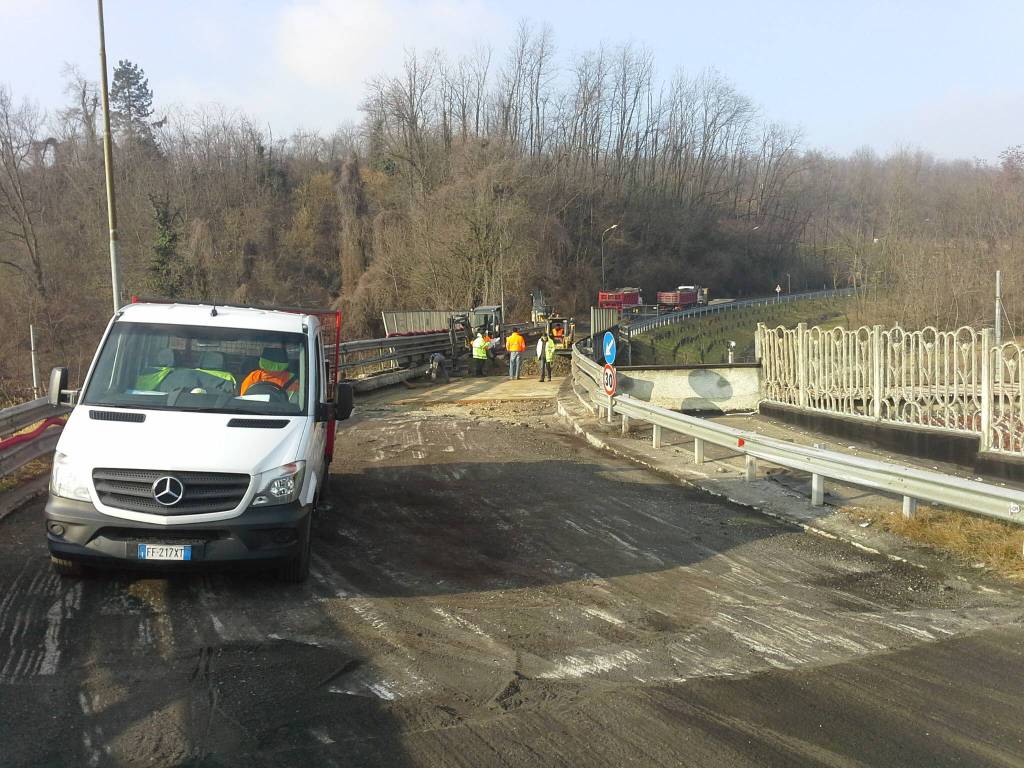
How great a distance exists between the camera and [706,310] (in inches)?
2847

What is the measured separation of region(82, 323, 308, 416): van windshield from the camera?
7.22 m

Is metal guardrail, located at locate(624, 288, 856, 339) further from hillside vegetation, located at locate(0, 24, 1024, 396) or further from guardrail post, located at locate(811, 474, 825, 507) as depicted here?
guardrail post, located at locate(811, 474, 825, 507)

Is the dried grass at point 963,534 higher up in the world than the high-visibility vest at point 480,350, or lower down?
lower down

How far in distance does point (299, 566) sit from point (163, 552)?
0.97m

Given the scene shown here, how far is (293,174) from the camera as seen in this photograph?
81.9 metres

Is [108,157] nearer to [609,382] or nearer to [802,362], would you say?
[609,382]

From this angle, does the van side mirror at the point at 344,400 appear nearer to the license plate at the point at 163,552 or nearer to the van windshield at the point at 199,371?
the van windshield at the point at 199,371

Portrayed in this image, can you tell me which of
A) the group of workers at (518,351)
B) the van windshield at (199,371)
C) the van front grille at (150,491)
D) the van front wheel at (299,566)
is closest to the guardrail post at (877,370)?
the van windshield at (199,371)

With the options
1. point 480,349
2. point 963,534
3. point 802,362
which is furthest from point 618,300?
point 963,534

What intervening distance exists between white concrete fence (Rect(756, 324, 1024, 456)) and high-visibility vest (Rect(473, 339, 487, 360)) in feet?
45.1

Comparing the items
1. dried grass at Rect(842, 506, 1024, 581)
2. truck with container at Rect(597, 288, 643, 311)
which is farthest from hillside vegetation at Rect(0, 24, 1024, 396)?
dried grass at Rect(842, 506, 1024, 581)

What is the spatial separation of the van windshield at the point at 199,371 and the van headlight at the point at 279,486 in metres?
0.92

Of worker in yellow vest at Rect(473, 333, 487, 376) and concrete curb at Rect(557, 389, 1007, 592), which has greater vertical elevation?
worker in yellow vest at Rect(473, 333, 487, 376)

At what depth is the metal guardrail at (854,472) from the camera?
7.42 meters
